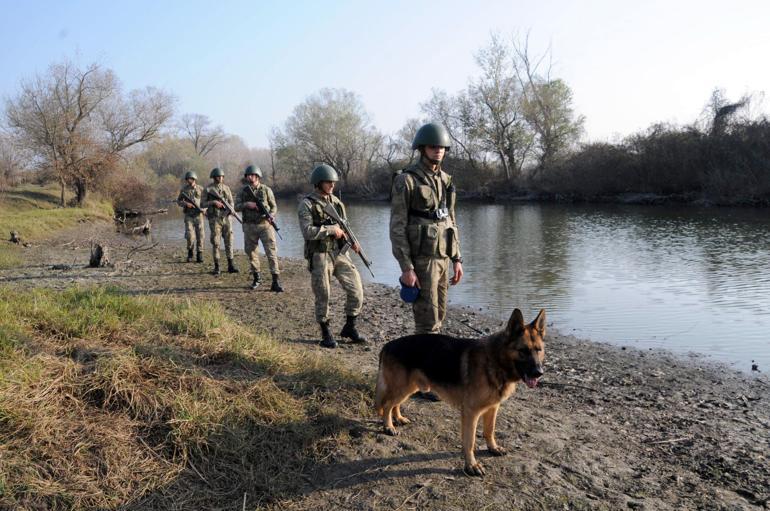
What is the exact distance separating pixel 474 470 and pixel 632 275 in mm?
12326

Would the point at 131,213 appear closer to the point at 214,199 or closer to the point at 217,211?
the point at 217,211

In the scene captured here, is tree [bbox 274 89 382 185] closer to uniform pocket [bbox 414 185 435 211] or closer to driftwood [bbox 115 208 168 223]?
driftwood [bbox 115 208 168 223]

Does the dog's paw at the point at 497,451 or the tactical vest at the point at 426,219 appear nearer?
the dog's paw at the point at 497,451

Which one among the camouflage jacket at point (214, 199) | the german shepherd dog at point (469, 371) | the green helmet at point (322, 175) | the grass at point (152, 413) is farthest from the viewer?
the camouflage jacket at point (214, 199)

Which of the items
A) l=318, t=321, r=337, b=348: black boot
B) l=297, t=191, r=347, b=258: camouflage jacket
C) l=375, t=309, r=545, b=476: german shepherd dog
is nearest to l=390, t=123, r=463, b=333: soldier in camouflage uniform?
l=375, t=309, r=545, b=476: german shepherd dog

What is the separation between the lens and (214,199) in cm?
1315

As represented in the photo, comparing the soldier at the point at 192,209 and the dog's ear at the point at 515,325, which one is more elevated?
the soldier at the point at 192,209

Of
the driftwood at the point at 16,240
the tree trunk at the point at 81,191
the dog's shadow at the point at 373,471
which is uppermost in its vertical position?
the tree trunk at the point at 81,191

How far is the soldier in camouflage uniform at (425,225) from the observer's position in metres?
5.13

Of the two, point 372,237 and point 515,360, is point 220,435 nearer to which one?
point 515,360

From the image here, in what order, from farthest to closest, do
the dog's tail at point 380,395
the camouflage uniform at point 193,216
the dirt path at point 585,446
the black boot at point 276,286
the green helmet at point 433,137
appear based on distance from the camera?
the camouflage uniform at point 193,216
the black boot at point 276,286
the green helmet at point 433,137
the dog's tail at point 380,395
the dirt path at point 585,446

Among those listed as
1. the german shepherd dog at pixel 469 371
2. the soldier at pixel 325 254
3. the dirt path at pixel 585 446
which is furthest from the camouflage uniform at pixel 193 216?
the german shepherd dog at pixel 469 371

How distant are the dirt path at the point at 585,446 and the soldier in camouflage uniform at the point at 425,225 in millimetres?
1134

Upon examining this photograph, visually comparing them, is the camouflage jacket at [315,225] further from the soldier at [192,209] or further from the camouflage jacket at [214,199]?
the soldier at [192,209]
